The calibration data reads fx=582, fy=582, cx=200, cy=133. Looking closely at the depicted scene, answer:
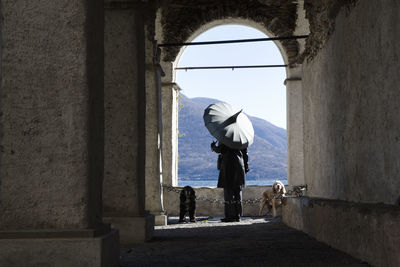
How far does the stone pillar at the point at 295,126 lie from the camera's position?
15422mm

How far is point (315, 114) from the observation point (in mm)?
9344

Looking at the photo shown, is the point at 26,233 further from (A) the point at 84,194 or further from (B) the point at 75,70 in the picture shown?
(B) the point at 75,70

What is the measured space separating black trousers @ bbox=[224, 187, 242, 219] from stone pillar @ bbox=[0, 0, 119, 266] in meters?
7.87

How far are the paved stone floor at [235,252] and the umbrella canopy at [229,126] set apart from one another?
359cm

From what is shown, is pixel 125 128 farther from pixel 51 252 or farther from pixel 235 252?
pixel 51 252

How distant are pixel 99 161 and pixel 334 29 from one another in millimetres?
4344

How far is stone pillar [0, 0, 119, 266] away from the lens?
13.4 ft

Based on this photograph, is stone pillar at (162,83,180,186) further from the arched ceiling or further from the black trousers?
the black trousers

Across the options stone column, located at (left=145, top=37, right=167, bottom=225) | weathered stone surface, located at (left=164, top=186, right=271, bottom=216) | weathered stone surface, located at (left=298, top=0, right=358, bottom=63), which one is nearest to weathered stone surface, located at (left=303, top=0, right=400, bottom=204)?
weathered stone surface, located at (left=298, top=0, right=358, bottom=63)

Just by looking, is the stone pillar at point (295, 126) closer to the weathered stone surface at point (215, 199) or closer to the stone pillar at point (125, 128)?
the weathered stone surface at point (215, 199)

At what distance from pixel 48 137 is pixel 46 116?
15cm

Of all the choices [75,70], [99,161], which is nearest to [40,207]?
[99,161]

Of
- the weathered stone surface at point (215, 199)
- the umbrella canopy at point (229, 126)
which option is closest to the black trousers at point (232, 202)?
the umbrella canopy at point (229, 126)

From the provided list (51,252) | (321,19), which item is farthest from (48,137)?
(321,19)
